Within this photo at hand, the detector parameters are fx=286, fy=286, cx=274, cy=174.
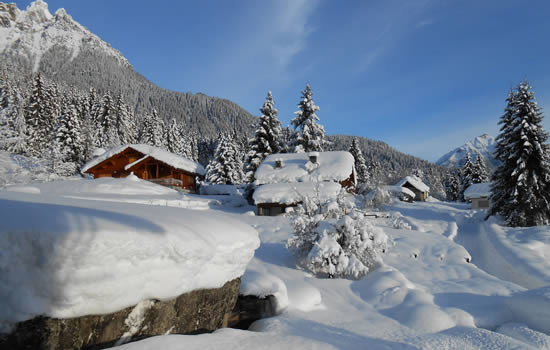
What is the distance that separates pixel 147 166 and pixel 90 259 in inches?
1112

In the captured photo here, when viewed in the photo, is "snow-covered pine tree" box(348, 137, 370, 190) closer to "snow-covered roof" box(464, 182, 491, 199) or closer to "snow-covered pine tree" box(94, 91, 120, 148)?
"snow-covered roof" box(464, 182, 491, 199)

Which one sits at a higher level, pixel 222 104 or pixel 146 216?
pixel 222 104

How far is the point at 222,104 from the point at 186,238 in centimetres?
17022

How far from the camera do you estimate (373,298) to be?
605 cm

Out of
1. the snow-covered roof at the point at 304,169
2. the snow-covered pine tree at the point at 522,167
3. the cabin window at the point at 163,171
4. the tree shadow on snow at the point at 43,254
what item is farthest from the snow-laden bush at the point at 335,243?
the cabin window at the point at 163,171

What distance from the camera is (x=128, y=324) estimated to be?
8.59 ft

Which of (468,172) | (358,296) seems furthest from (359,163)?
(358,296)

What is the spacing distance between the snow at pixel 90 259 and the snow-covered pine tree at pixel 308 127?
2719cm

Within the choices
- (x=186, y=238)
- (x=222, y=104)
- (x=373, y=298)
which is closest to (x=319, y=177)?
(x=373, y=298)

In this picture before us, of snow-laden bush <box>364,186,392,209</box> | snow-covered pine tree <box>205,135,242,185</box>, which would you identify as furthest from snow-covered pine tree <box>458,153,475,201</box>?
snow-covered pine tree <box>205,135,242,185</box>

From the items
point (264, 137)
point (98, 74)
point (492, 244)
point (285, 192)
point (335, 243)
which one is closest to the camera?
point (335, 243)

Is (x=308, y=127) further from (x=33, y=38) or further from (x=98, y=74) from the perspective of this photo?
(x=33, y=38)

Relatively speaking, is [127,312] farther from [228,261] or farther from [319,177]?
[319,177]

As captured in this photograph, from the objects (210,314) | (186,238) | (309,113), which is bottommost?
(210,314)
